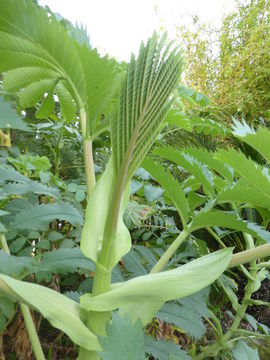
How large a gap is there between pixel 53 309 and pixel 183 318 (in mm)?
257

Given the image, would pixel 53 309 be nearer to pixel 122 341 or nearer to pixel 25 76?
pixel 122 341

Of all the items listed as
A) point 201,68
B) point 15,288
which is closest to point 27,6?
point 15,288

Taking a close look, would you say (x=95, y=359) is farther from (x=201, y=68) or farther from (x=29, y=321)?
(x=201, y=68)

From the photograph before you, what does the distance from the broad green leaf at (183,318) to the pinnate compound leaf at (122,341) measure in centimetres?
25

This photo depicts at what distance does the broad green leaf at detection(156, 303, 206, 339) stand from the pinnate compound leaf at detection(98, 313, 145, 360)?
0.25 meters

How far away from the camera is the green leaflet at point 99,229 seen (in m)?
0.35

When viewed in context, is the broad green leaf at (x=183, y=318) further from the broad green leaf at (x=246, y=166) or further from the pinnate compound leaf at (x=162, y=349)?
the broad green leaf at (x=246, y=166)

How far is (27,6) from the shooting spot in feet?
1.07

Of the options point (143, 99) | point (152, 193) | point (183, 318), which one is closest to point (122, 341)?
point (143, 99)

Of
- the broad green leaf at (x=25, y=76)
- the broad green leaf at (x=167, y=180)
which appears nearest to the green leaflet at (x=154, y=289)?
the broad green leaf at (x=167, y=180)

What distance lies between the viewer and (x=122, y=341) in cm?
26

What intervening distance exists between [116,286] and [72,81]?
0.22m

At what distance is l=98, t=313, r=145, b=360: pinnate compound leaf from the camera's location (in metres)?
0.25

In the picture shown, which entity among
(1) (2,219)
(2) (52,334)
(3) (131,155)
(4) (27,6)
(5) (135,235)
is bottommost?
(2) (52,334)
